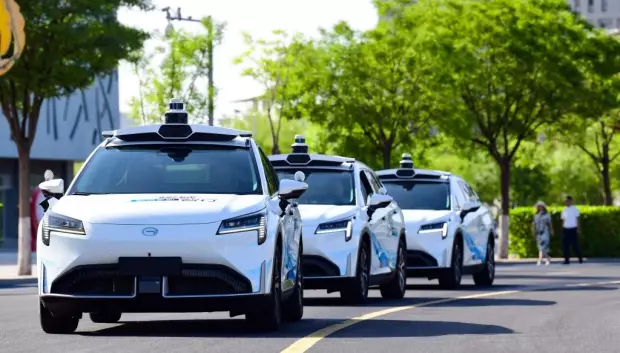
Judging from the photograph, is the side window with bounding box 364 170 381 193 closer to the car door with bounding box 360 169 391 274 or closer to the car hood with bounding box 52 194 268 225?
the car door with bounding box 360 169 391 274

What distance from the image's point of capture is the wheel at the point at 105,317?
1441 cm

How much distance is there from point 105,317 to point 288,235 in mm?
2002

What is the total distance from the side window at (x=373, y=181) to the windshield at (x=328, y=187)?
0.64m

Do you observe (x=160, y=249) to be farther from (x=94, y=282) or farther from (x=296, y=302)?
(x=296, y=302)

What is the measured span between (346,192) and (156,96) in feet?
143

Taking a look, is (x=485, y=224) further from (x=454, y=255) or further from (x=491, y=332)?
(x=491, y=332)

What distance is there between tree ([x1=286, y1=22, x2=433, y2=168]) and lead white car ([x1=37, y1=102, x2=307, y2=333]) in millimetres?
33601

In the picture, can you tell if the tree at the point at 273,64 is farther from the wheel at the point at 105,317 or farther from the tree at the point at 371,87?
the wheel at the point at 105,317

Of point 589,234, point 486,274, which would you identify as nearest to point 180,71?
point 589,234

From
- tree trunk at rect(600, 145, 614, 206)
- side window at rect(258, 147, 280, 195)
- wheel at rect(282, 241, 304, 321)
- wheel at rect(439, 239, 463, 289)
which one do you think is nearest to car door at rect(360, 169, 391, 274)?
wheel at rect(439, 239, 463, 289)

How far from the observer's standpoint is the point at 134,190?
13.1 meters

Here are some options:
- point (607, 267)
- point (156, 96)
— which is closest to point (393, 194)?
point (607, 267)

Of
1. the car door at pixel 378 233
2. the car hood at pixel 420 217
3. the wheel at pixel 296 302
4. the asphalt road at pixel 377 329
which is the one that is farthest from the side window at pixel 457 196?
the wheel at pixel 296 302

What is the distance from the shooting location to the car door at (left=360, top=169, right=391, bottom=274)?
737 inches
